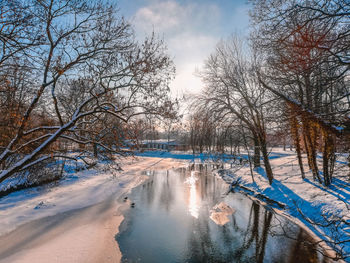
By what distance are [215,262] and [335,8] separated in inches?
297

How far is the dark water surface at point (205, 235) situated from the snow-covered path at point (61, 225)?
2.70 feet

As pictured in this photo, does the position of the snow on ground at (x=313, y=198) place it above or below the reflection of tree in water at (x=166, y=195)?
above

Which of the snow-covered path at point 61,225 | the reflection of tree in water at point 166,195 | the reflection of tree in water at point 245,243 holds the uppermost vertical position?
the snow-covered path at point 61,225

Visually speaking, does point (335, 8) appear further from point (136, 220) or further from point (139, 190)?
point (139, 190)

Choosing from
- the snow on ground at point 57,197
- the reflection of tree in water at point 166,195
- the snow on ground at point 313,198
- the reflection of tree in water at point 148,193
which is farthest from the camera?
the reflection of tree in water at point 148,193

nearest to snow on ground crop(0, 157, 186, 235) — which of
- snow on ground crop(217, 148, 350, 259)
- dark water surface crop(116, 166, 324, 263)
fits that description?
dark water surface crop(116, 166, 324, 263)

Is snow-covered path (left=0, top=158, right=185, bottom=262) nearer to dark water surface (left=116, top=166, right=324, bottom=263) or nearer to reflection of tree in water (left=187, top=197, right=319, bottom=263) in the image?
dark water surface (left=116, top=166, right=324, bottom=263)

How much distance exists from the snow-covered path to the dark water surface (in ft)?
2.70

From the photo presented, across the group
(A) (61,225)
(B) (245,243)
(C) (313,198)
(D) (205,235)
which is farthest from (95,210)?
(C) (313,198)

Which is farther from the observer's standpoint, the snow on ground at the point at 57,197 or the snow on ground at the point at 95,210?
the snow on ground at the point at 57,197

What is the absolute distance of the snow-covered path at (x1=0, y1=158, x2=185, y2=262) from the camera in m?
6.04

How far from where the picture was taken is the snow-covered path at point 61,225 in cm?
604

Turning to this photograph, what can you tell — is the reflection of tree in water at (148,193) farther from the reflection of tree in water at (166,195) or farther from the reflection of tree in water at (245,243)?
the reflection of tree in water at (245,243)

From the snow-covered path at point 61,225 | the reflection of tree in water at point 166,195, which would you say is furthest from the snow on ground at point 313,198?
the snow-covered path at point 61,225
